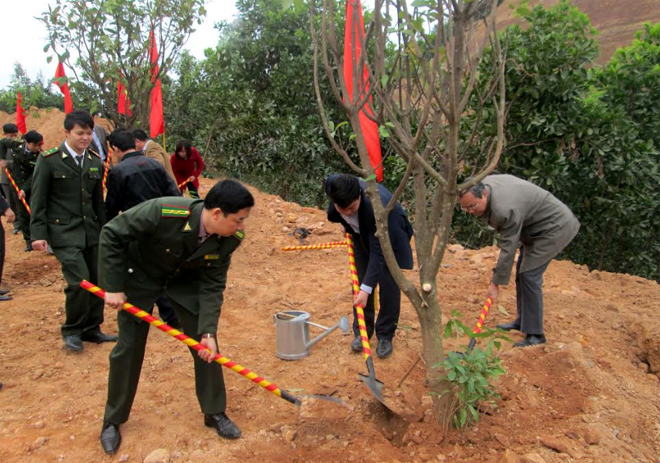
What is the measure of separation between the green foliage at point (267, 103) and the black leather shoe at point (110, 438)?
254 inches

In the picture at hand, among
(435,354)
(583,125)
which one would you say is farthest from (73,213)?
(583,125)

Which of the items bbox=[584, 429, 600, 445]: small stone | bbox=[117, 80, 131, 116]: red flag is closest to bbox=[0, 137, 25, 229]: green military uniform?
bbox=[117, 80, 131, 116]: red flag

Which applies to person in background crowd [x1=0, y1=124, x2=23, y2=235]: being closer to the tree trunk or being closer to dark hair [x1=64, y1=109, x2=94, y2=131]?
dark hair [x1=64, y1=109, x2=94, y2=131]

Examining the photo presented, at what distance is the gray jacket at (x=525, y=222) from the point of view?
343 centimetres

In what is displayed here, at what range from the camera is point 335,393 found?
10.1ft

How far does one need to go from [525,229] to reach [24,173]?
19.4ft

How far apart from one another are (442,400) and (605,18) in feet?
131

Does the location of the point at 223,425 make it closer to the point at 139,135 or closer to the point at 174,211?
the point at 174,211

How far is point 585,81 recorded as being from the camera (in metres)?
6.01

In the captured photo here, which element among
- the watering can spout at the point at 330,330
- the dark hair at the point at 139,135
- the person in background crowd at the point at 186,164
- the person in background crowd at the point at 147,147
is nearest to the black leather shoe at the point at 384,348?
the watering can spout at the point at 330,330

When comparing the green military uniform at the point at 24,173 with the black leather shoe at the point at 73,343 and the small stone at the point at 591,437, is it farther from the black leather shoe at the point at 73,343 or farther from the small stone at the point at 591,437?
the small stone at the point at 591,437

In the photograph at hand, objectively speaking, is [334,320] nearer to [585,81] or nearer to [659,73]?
[585,81]

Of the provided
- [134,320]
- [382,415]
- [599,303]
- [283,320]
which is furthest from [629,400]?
[134,320]

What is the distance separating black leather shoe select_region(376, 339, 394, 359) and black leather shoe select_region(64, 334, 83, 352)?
2.21m
